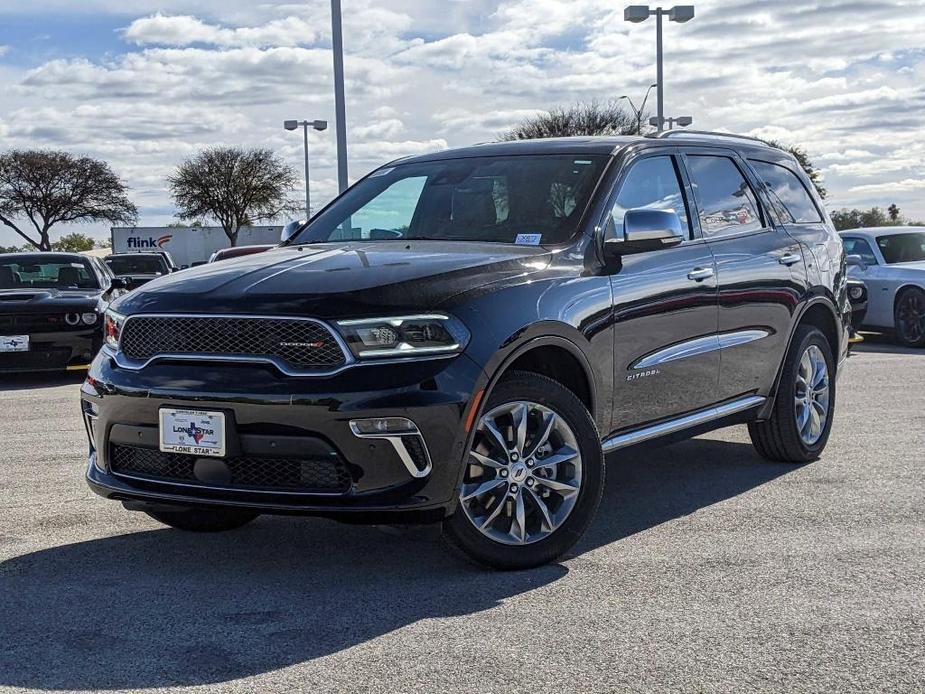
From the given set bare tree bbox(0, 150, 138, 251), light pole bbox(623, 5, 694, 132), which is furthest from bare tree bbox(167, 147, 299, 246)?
light pole bbox(623, 5, 694, 132)

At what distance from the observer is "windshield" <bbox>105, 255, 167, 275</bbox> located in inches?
1034

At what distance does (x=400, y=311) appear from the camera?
468 cm

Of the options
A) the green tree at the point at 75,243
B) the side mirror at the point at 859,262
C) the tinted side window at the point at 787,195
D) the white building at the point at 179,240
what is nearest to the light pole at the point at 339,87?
the side mirror at the point at 859,262

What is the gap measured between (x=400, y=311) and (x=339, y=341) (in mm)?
253

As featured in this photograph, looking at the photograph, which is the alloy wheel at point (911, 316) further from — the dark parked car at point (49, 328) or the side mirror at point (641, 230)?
the side mirror at point (641, 230)

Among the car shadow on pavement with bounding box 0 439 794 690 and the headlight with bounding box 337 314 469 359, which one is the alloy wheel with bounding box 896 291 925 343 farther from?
the headlight with bounding box 337 314 469 359

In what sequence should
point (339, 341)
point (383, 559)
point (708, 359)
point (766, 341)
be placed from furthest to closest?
point (766, 341) < point (708, 359) < point (383, 559) < point (339, 341)

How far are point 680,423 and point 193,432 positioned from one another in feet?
8.15

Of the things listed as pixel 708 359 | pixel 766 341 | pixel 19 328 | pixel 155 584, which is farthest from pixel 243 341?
pixel 19 328

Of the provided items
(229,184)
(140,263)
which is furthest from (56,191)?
(140,263)

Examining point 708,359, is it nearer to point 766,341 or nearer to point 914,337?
point 766,341

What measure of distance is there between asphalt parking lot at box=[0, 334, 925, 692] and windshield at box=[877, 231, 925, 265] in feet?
32.9

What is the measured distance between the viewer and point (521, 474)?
5.03 meters

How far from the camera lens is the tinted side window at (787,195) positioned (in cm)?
741
